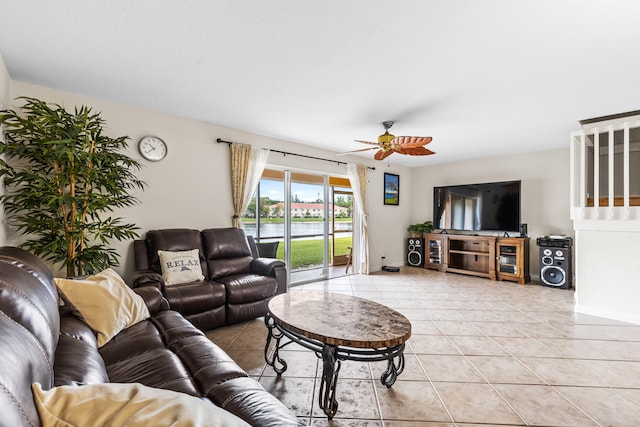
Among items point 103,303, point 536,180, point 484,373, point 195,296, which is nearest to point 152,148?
point 195,296

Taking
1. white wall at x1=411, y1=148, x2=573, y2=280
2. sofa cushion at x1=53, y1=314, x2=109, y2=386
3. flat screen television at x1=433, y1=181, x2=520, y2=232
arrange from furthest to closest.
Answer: flat screen television at x1=433, y1=181, x2=520, y2=232, white wall at x1=411, y1=148, x2=573, y2=280, sofa cushion at x1=53, y1=314, x2=109, y2=386

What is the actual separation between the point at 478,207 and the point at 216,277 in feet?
16.4

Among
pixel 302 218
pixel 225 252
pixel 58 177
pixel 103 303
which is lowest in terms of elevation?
pixel 103 303

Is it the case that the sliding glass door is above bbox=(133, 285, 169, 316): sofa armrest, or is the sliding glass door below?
above

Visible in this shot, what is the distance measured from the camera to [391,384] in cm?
201

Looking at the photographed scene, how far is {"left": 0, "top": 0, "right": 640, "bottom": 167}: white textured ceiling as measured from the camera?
1.76 meters

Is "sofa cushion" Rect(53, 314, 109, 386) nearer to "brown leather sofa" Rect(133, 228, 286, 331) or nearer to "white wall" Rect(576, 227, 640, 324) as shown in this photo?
"brown leather sofa" Rect(133, 228, 286, 331)

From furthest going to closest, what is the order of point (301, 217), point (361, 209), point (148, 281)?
point (361, 209) < point (301, 217) < point (148, 281)

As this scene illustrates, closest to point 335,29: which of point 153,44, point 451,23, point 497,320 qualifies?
point 451,23

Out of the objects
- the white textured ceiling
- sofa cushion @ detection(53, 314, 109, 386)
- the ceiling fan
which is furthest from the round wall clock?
the ceiling fan

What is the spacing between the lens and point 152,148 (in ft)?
11.4

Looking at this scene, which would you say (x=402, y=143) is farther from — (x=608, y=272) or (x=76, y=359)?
(x=76, y=359)

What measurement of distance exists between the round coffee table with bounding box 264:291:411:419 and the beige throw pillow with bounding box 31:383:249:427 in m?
1.08

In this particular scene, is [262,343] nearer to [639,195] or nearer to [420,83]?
[420,83]
